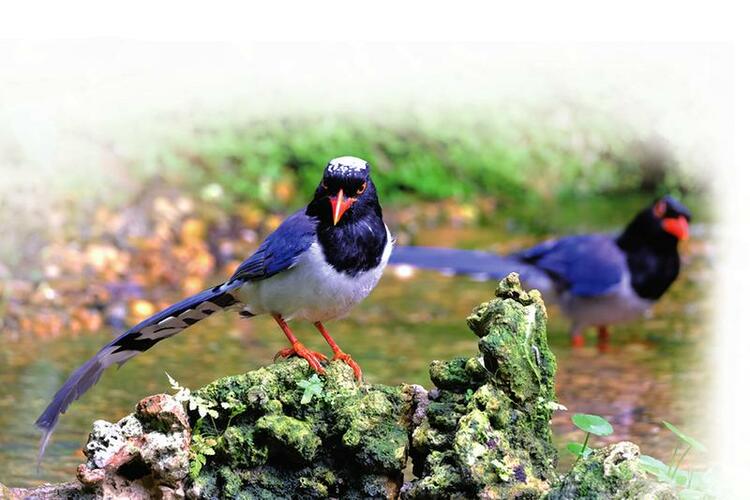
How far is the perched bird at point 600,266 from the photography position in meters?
7.38

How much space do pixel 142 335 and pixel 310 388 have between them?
670mm

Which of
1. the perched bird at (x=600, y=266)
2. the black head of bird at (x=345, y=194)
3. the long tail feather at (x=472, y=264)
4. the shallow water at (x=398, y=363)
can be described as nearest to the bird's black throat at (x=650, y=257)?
the perched bird at (x=600, y=266)

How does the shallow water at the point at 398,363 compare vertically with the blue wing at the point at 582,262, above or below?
below

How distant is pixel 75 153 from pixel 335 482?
6825 millimetres

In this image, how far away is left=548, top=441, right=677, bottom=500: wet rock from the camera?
124 inches

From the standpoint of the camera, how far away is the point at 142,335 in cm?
406

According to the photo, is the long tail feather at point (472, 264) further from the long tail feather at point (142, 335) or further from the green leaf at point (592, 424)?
the green leaf at point (592, 424)

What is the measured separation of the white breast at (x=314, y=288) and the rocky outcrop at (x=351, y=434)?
10.4 inches

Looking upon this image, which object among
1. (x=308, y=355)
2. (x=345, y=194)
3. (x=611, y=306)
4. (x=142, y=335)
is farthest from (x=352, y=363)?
(x=611, y=306)

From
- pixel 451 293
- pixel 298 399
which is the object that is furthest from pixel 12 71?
pixel 298 399

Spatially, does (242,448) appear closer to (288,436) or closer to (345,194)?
(288,436)

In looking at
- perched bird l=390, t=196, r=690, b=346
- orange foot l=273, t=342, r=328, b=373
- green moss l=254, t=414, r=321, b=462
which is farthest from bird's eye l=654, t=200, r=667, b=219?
green moss l=254, t=414, r=321, b=462

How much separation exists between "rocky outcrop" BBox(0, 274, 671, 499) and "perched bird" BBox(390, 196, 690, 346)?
3.72m

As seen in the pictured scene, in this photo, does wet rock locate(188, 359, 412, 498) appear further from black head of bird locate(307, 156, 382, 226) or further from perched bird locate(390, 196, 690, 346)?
perched bird locate(390, 196, 690, 346)
